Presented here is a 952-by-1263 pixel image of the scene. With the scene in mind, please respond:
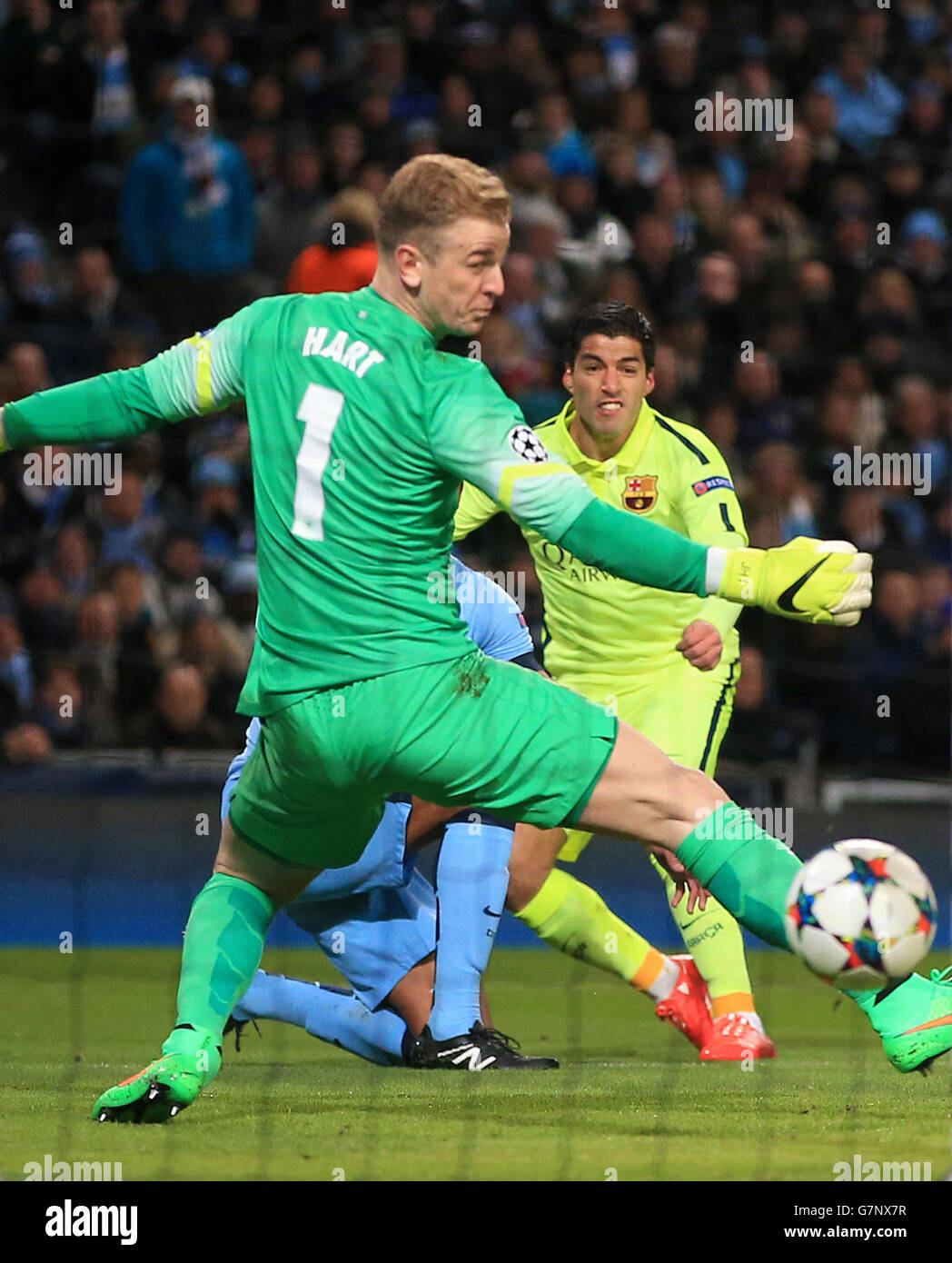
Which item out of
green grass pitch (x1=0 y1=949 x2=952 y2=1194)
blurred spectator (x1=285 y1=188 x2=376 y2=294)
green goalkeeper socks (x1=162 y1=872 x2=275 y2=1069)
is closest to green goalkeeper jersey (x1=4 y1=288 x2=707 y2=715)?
green goalkeeper socks (x1=162 y1=872 x2=275 y2=1069)

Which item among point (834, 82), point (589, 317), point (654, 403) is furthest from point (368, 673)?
point (834, 82)

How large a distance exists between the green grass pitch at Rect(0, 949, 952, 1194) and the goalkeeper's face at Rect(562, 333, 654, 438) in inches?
70.0

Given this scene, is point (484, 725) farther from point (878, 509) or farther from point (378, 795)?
point (878, 509)

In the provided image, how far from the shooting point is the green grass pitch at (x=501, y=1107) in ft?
11.9

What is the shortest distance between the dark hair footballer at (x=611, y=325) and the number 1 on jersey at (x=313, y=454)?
7.40 ft

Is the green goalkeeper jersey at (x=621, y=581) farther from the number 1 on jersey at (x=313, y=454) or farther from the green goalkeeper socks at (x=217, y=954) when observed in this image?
the number 1 on jersey at (x=313, y=454)

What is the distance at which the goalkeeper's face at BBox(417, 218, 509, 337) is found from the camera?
3.70 metres

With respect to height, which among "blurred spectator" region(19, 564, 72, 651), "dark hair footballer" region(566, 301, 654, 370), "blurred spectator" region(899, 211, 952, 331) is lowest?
"blurred spectator" region(19, 564, 72, 651)

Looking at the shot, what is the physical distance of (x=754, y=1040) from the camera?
5316 mm

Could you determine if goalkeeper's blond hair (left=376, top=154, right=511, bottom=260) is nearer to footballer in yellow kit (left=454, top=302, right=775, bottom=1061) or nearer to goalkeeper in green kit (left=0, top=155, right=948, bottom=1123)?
goalkeeper in green kit (left=0, top=155, right=948, bottom=1123)

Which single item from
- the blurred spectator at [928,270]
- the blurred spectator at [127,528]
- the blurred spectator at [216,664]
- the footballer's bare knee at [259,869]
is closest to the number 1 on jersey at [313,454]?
the footballer's bare knee at [259,869]

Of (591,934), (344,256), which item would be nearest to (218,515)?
(344,256)
